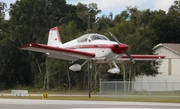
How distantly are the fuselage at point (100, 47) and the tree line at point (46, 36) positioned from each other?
874 inches

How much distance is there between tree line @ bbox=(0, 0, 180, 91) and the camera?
65562mm

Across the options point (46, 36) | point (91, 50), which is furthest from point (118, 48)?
point (46, 36)

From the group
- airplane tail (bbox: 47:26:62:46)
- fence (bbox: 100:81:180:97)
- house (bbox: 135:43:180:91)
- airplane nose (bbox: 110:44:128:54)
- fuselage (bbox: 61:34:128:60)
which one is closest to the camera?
airplane nose (bbox: 110:44:128:54)

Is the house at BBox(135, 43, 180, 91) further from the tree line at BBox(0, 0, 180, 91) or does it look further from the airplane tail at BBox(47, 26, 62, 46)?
the airplane tail at BBox(47, 26, 62, 46)

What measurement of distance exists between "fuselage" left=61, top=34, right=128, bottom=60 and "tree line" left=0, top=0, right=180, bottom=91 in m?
22.2

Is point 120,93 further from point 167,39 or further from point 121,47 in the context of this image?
point 167,39

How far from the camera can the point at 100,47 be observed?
37.0 m

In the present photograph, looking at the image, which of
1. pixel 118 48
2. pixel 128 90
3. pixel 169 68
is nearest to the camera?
pixel 118 48

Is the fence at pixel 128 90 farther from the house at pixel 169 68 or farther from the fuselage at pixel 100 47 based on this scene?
the house at pixel 169 68

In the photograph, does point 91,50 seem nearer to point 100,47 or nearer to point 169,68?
point 100,47

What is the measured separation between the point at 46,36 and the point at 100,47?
35.0 metres

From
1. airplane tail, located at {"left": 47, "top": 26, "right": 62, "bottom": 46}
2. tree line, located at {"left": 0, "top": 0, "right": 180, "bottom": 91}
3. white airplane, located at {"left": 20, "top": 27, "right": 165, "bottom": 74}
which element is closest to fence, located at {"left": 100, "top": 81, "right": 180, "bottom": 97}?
airplane tail, located at {"left": 47, "top": 26, "right": 62, "bottom": 46}

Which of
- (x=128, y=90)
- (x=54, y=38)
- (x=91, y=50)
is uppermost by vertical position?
(x=54, y=38)

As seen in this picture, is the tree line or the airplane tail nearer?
the airplane tail
